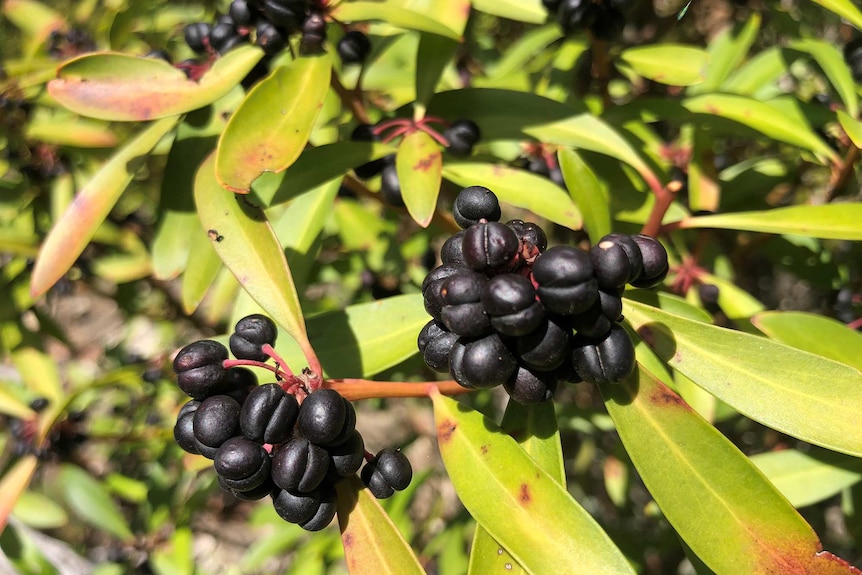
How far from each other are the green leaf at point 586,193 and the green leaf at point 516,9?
586 mm

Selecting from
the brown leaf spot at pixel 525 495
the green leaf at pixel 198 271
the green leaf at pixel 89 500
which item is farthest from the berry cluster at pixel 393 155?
the green leaf at pixel 89 500

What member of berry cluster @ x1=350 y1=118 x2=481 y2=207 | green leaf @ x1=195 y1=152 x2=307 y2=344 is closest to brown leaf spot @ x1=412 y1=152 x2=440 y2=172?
berry cluster @ x1=350 y1=118 x2=481 y2=207

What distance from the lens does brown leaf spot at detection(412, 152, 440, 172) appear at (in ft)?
4.95

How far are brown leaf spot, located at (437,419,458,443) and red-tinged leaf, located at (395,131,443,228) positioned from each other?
0.41 m

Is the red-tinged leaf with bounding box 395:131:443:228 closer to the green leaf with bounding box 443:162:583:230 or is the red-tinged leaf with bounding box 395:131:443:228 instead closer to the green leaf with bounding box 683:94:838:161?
the green leaf with bounding box 443:162:583:230

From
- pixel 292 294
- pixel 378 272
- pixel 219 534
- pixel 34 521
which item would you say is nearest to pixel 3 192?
pixel 34 521

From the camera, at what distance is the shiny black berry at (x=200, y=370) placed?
3.93 feet

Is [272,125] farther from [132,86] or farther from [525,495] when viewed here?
[525,495]

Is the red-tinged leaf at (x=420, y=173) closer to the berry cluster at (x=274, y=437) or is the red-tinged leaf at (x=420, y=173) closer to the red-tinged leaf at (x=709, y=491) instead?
the berry cluster at (x=274, y=437)

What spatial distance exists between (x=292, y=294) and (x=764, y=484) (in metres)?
0.94

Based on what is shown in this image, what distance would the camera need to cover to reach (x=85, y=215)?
64.2 inches

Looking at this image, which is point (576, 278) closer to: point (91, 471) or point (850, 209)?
point (850, 209)

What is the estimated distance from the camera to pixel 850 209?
141 centimetres

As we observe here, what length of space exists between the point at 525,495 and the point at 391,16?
109cm
